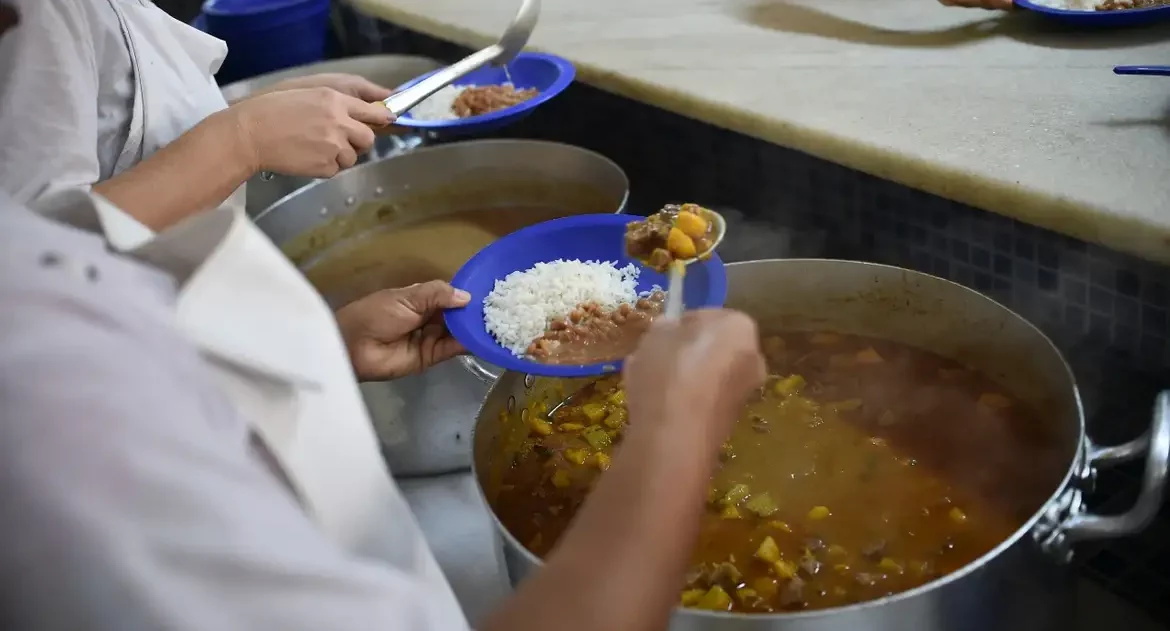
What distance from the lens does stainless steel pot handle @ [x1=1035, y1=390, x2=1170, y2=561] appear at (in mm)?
590

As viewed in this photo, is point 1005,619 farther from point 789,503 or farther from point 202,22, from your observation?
point 202,22

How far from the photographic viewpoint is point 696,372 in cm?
56

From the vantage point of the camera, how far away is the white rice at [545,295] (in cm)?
85

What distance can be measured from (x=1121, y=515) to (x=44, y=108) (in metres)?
0.94

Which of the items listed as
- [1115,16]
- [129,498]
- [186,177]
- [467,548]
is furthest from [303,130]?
[1115,16]

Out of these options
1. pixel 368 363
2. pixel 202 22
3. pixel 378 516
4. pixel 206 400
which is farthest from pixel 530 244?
pixel 202 22

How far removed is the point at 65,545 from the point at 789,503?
23.5 inches

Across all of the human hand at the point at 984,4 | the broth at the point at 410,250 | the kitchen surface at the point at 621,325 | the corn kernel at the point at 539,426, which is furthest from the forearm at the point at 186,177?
the human hand at the point at 984,4

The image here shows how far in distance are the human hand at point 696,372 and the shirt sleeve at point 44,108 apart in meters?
0.55

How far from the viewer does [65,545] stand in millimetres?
318

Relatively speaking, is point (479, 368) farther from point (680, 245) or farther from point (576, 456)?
point (680, 245)

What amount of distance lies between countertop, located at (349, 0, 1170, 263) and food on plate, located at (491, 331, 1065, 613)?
0.18 metres

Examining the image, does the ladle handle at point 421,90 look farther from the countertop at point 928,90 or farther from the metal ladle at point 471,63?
the countertop at point 928,90

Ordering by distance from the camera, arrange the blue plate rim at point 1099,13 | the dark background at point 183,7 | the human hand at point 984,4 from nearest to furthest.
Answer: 1. the blue plate rim at point 1099,13
2. the human hand at point 984,4
3. the dark background at point 183,7
